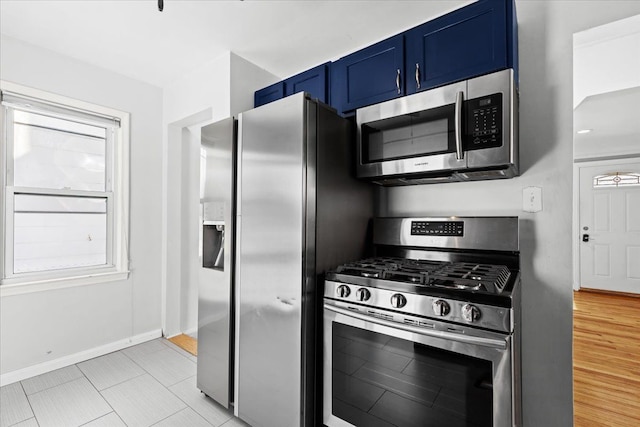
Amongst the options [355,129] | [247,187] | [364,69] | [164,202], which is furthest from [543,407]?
[164,202]

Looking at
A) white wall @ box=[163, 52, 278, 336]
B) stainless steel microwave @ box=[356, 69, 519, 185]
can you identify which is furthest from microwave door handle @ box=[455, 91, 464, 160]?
white wall @ box=[163, 52, 278, 336]

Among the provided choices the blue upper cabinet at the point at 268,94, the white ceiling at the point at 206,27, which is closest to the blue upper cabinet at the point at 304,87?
the blue upper cabinet at the point at 268,94

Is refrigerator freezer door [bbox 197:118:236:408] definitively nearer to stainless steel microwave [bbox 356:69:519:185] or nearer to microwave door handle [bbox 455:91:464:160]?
stainless steel microwave [bbox 356:69:519:185]

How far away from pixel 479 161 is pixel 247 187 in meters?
→ 1.29

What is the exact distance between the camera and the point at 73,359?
2.59 meters

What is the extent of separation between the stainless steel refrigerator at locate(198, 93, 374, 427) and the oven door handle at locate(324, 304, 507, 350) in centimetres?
22

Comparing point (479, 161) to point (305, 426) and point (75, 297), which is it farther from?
point (75, 297)

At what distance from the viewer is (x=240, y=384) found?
1.81 m

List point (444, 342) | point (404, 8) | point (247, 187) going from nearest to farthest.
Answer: point (444, 342), point (247, 187), point (404, 8)

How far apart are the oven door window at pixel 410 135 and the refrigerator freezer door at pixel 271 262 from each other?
51cm

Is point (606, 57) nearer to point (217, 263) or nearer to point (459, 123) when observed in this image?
point (459, 123)

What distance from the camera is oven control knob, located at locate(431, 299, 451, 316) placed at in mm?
1174

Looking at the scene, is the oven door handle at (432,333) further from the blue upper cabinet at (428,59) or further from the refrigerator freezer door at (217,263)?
the blue upper cabinet at (428,59)

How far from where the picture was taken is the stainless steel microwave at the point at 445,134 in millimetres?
1417
